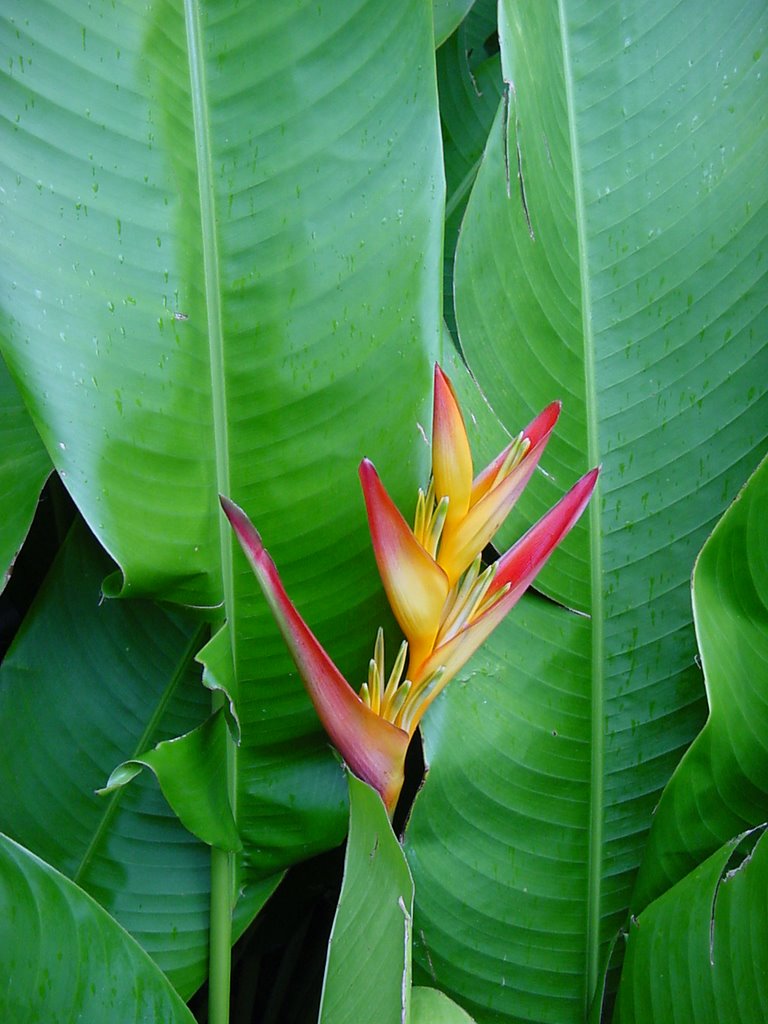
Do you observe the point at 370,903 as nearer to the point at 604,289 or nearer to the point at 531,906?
the point at 531,906

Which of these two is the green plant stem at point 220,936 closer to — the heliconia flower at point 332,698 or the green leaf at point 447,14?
the heliconia flower at point 332,698

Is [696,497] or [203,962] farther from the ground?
[696,497]

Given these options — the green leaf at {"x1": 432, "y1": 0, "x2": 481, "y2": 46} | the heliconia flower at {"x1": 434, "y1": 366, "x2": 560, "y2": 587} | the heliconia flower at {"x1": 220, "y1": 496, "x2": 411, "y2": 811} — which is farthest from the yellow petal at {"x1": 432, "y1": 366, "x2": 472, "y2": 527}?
the green leaf at {"x1": 432, "y1": 0, "x2": 481, "y2": 46}

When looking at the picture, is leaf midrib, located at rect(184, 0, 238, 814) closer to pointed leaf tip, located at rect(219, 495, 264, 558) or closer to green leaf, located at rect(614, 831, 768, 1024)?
pointed leaf tip, located at rect(219, 495, 264, 558)

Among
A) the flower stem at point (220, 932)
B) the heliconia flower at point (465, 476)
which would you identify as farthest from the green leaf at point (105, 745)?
the heliconia flower at point (465, 476)

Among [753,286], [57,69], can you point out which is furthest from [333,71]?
[753,286]

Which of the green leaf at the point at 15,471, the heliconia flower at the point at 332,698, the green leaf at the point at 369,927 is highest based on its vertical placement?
the green leaf at the point at 15,471

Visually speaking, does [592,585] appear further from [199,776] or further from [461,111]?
[461,111]
